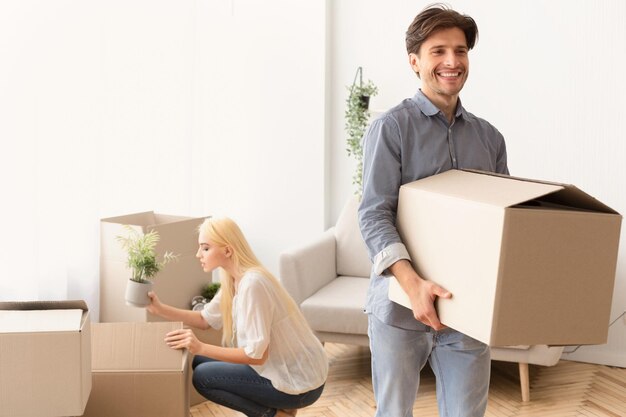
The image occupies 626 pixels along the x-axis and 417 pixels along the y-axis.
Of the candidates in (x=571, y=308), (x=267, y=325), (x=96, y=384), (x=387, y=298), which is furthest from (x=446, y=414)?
(x=96, y=384)

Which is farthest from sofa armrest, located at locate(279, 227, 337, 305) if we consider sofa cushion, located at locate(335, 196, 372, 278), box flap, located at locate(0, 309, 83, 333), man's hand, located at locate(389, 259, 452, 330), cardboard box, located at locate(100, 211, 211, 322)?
man's hand, located at locate(389, 259, 452, 330)

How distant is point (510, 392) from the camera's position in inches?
147

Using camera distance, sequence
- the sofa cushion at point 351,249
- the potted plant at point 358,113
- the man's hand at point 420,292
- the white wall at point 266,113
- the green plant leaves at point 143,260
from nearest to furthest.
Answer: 1. the man's hand at point 420,292
2. the green plant leaves at point 143,260
3. the sofa cushion at point 351,249
4. the potted plant at point 358,113
5. the white wall at point 266,113

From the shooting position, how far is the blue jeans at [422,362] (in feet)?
6.38

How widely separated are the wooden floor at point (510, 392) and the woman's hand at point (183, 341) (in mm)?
808

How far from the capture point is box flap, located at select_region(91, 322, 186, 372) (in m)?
2.64

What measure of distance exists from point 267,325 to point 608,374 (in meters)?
2.01

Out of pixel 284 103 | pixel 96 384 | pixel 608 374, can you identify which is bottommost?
pixel 608 374

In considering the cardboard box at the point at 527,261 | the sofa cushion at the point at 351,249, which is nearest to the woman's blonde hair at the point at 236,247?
the cardboard box at the point at 527,261

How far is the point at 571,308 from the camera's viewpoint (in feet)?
Answer: 5.40

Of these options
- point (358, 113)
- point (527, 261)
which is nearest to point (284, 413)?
point (527, 261)

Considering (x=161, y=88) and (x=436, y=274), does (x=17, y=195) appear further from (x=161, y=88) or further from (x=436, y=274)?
(x=436, y=274)

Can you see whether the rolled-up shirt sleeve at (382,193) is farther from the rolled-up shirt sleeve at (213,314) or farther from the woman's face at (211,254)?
the rolled-up shirt sleeve at (213,314)

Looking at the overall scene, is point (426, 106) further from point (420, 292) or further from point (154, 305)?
point (154, 305)
